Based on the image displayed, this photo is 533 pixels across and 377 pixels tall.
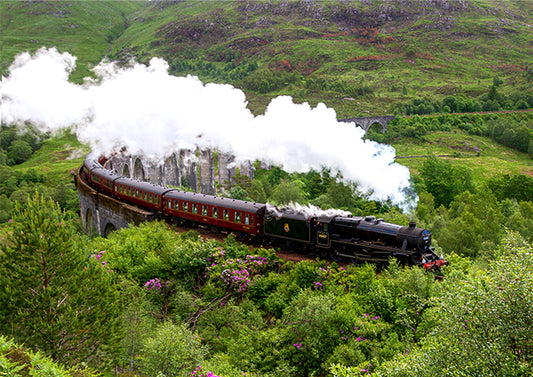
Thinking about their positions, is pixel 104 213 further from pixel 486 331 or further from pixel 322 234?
pixel 486 331

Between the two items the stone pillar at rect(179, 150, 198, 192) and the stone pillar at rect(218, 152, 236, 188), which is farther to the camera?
the stone pillar at rect(179, 150, 198, 192)

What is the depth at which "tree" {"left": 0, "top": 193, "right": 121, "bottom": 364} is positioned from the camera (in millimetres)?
14727

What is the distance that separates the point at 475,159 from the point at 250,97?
276ft

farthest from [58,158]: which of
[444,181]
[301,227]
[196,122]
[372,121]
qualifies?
[301,227]

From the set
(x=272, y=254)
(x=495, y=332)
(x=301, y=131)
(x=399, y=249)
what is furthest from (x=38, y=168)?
(x=495, y=332)

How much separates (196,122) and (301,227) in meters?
29.3

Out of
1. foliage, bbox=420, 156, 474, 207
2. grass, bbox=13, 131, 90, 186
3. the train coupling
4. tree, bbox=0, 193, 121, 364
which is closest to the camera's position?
tree, bbox=0, 193, 121, 364

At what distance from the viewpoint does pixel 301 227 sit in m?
26.1

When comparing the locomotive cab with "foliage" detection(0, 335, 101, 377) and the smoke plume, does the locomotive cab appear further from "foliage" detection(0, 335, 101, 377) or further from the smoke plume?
"foliage" detection(0, 335, 101, 377)

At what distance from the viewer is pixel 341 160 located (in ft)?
107

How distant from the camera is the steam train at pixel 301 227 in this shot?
72.7 feet

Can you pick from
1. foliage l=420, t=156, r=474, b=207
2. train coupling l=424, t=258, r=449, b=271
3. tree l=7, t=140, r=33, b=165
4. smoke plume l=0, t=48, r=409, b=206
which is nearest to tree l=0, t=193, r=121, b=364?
train coupling l=424, t=258, r=449, b=271

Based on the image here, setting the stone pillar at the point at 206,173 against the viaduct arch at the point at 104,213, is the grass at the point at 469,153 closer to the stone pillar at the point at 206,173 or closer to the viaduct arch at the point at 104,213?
the stone pillar at the point at 206,173

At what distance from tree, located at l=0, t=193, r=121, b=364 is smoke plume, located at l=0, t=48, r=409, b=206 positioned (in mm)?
21207
